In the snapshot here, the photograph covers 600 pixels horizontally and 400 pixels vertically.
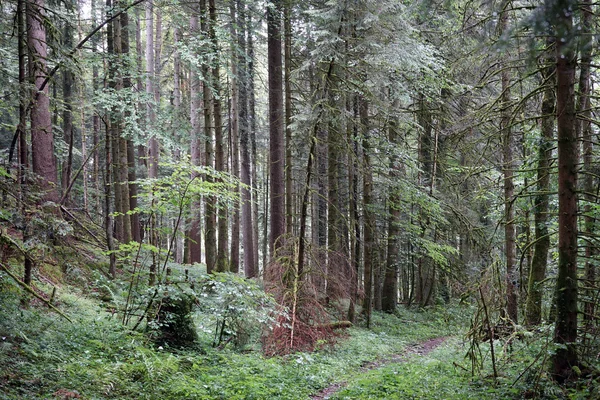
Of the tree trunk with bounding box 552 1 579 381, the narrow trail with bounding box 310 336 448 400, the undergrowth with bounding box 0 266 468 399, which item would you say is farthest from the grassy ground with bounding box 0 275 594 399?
the tree trunk with bounding box 552 1 579 381

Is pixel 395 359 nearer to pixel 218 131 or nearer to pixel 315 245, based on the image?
pixel 315 245

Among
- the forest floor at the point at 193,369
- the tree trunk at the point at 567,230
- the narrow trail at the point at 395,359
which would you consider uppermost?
the tree trunk at the point at 567,230

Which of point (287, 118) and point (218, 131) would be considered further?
point (287, 118)

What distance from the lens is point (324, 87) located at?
10.0m

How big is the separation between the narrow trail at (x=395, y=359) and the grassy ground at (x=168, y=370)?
147mm

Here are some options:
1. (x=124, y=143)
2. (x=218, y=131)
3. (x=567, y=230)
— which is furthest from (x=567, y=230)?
(x=124, y=143)

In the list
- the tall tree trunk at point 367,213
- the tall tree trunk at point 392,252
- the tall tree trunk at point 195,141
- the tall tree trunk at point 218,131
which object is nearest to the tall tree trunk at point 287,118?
the tall tree trunk at point 218,131

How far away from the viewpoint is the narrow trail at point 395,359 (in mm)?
6934

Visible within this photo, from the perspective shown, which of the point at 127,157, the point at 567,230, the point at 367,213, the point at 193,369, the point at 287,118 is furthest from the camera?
the point at 127,157

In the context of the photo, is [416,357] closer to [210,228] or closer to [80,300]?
[210,228]

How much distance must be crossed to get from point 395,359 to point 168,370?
20.7ft

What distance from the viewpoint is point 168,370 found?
237 inches

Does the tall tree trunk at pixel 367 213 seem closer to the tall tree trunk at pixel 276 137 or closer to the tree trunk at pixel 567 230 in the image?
the tall tree trunk at pixel 276 137

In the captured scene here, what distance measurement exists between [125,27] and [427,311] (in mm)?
16958
